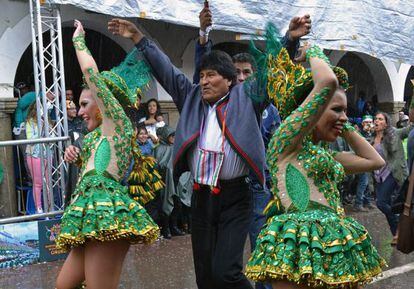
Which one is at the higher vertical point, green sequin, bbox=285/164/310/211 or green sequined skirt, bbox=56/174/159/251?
green sequin, bbox=285/164/310/211

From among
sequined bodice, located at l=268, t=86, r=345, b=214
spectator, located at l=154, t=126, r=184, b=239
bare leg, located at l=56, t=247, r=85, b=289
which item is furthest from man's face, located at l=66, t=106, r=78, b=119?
sequined bodice, located at l=268, t=86, r=345, b=214

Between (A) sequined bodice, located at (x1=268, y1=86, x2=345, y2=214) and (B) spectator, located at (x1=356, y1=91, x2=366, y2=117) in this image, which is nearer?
(A) sequined bodice, located at (x1=268, y1=86, x2=345, y2=214)

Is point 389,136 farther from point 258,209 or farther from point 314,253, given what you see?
point 314,253

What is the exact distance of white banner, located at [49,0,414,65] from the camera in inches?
326

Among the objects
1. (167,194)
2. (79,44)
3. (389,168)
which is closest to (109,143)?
(79,44)

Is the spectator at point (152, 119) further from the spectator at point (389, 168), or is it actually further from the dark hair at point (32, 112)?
the spectator at point (389, 168)

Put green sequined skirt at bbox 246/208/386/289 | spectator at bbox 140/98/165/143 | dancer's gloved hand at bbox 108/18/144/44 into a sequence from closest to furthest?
green sequined skirt at bbox 246/208/386/289, dancer's gloved hand at bbox 108/18/144/44, spectator at bbox 140/98/165/143

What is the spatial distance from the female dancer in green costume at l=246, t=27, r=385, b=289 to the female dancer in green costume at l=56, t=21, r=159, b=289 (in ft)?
3.02

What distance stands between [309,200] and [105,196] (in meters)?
1.25

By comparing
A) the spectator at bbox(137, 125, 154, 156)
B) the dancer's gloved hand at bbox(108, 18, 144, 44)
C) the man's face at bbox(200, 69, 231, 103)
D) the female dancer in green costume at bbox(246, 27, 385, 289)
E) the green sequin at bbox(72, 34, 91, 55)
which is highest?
the dancer's gloved hand at bbox(108, 18, 144, 44)

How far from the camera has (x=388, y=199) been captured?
8.30 metres

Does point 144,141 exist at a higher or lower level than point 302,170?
lower

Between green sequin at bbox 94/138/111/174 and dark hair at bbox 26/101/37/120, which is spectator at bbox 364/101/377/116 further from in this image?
green sequin at bbox 94/138/111/174

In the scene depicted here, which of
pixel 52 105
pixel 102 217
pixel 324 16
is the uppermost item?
pixel 324 16
